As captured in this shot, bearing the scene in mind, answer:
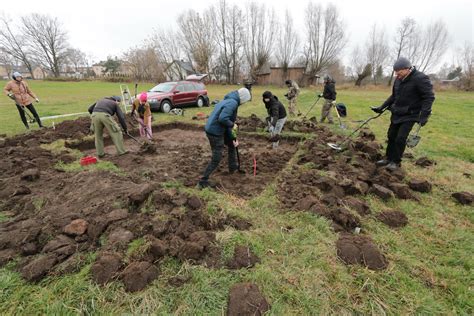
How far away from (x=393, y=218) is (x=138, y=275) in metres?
3.07

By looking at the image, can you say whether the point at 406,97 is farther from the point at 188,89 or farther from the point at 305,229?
the point at 188,89

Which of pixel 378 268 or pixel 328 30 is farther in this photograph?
pixel 328 30

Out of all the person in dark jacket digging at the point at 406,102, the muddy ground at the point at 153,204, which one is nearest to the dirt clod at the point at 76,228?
the muddy ground at the point at 153,204

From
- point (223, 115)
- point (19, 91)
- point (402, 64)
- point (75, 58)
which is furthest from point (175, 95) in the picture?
point (75, 58)

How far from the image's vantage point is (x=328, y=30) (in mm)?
37531

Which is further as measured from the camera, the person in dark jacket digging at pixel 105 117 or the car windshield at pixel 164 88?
the car windshield at pixel 164 88

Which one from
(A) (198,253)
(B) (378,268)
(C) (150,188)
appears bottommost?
(B) (378,268)

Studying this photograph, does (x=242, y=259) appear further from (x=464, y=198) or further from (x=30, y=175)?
(x=30, y=175)

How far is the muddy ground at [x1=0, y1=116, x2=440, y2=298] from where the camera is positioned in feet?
7.88

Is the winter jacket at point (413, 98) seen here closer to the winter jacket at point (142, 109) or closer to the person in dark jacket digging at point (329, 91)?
the person in dark jacket digging at point (329, 91)

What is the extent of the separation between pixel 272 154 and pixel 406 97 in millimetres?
2767

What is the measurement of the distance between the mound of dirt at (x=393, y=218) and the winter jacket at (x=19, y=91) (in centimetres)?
967

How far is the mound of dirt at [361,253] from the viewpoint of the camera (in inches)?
→ 93.1

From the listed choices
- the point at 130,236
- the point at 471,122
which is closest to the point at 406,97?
the point at 130,236
